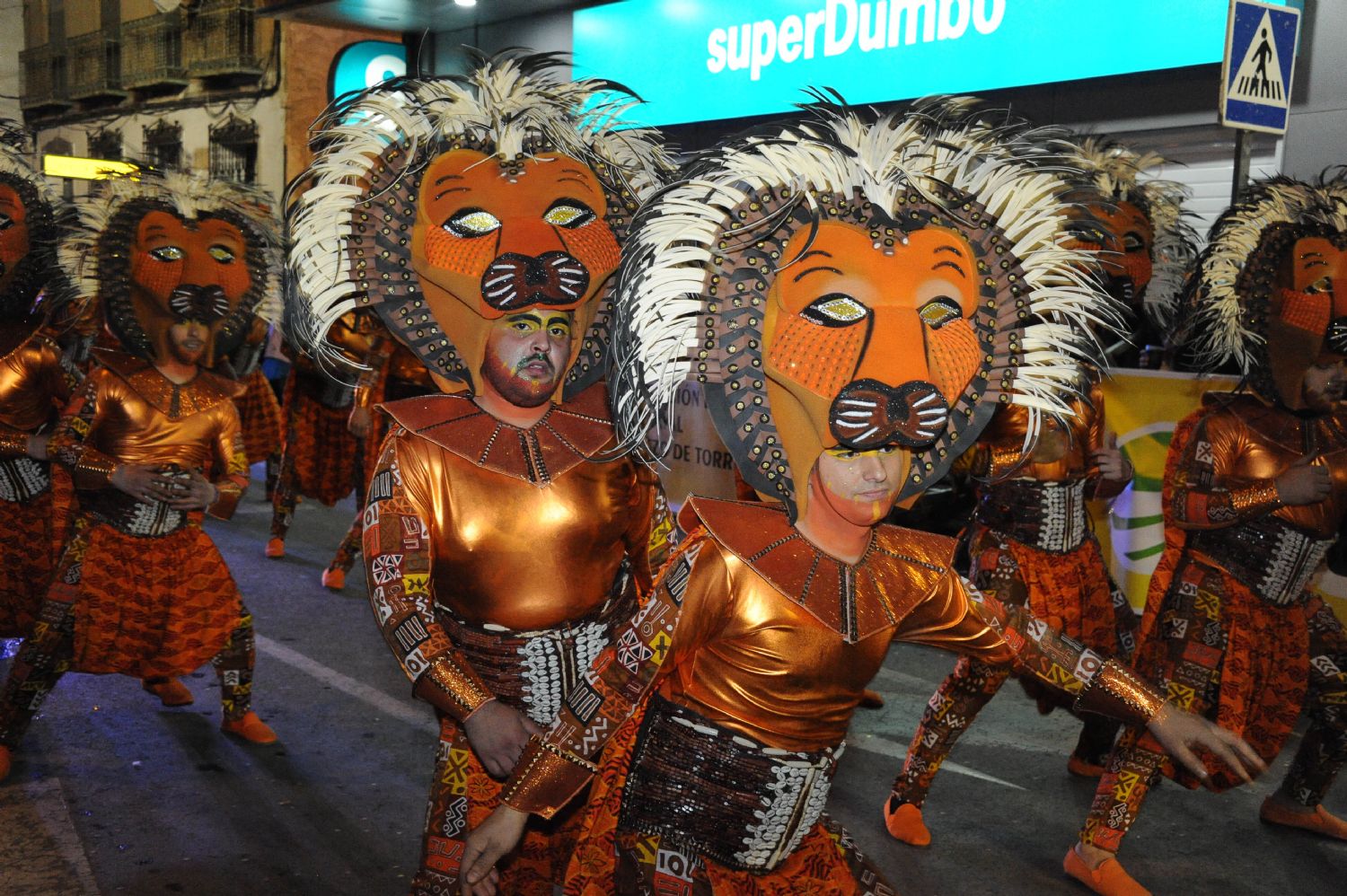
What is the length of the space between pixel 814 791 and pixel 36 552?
450 cm

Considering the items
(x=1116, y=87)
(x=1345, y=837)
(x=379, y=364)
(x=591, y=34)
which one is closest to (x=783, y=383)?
(x=1345, y=837)

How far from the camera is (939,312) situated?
2316 millimetres

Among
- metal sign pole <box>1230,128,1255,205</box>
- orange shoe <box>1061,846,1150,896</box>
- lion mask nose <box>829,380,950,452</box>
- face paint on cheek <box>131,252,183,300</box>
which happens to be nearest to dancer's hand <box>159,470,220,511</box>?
face paint on cheek <box>131,252,183,300</box>

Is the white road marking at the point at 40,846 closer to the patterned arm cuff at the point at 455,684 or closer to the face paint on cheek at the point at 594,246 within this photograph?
the patterned arm cuff at the point at 455,684

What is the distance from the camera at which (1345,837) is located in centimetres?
461

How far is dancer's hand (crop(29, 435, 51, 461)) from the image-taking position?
533 centimetres

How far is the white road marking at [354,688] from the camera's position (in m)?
5.71

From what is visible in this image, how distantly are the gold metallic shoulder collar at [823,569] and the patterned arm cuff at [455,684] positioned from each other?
559mm

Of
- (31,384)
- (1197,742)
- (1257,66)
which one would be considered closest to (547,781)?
(1197,742)

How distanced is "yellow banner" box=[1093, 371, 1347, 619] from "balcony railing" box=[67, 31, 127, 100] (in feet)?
77.1

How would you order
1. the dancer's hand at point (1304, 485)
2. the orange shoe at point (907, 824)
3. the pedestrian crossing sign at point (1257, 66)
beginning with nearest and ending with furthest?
the dancer's hand at point (1304, 485) < the orange shoe at point (907, 824) < the pedestrian crossing sign at point (1257, 66)

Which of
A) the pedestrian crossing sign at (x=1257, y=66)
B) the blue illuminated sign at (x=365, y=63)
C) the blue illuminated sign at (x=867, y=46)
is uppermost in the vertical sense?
the blue illuminated sign at (x=365, y=63)

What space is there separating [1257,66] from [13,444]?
19.3 feet

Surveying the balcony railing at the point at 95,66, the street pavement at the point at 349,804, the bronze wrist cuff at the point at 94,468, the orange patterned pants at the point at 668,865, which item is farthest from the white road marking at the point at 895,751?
the balcony railing at the point at 95,66
